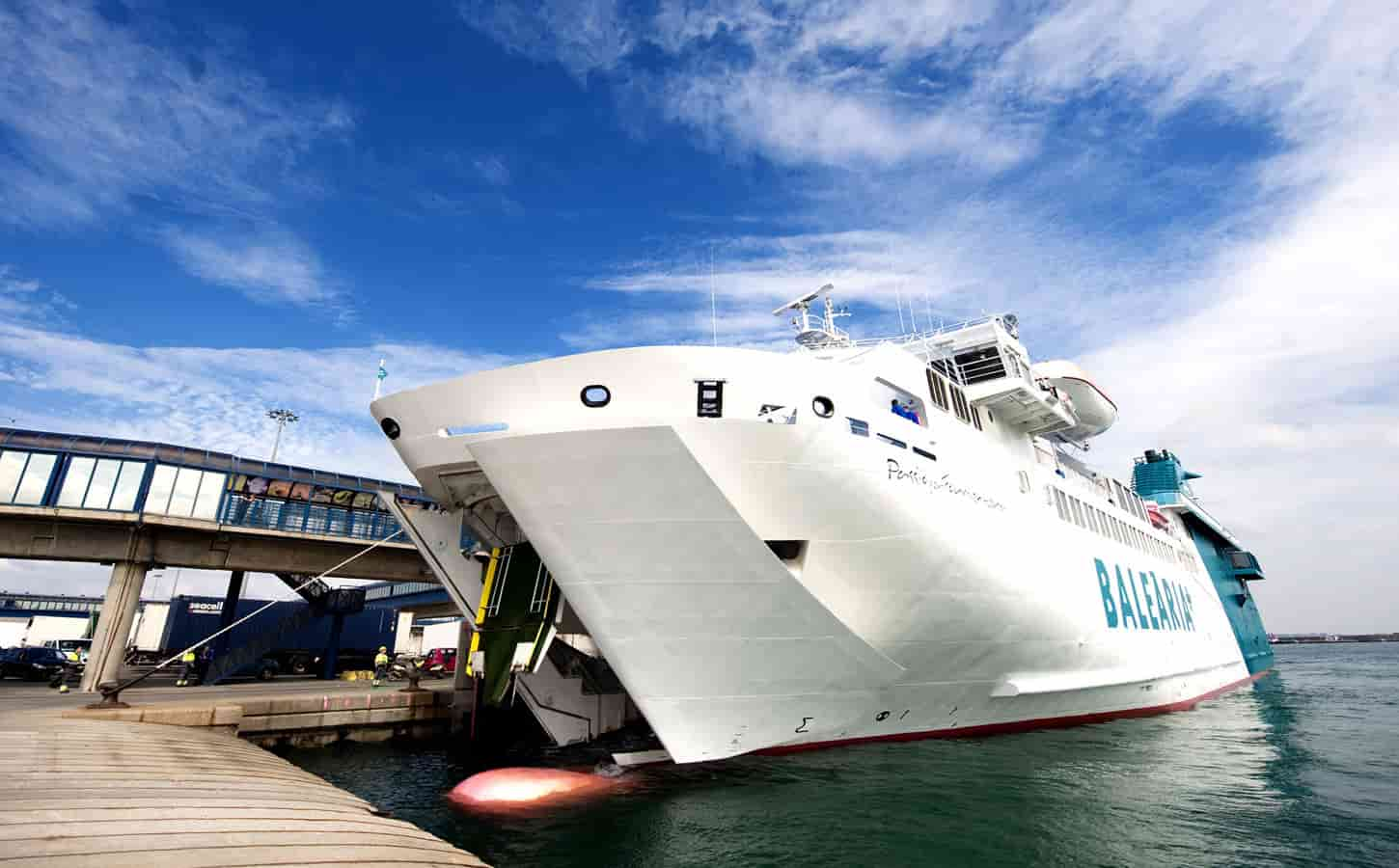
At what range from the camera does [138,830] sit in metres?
4.25

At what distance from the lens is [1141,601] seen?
18219 mm

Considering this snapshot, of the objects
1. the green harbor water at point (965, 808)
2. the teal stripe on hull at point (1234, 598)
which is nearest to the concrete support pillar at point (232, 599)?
the green harbor water at point (965, 808)

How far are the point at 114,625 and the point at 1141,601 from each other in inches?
1100

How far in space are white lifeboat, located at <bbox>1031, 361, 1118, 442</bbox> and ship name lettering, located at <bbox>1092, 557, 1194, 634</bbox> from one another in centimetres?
409

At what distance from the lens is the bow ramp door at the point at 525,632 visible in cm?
1099

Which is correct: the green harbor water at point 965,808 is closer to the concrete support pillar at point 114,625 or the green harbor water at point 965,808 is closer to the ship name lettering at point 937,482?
the ship name lettering at point 937,482

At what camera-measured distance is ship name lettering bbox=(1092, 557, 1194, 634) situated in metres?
15.8

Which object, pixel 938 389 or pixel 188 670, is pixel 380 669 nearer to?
pixel 188 670

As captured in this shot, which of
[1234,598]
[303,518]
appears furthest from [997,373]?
[1234,598]

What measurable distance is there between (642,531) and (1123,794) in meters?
7.65

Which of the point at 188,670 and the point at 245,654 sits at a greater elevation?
the point at 245,654

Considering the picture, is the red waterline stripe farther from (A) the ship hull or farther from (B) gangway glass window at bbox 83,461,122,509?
(B) gangway glass window at bbox 83,461,122,509

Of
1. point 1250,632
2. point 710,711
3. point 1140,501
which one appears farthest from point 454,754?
point 1250,632

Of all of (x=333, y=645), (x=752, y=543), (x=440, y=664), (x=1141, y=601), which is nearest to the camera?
(x=752, y=543)
